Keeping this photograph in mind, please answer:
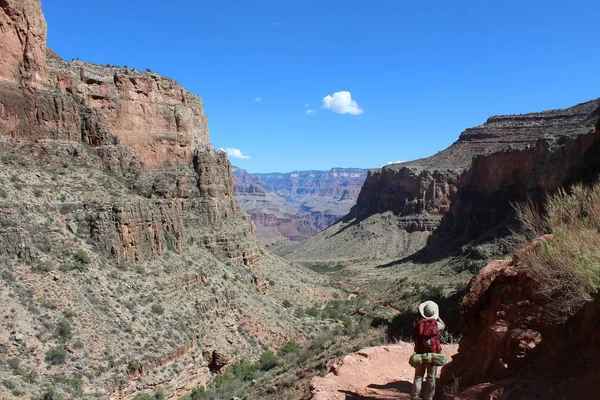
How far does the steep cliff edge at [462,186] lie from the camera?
1971 inches

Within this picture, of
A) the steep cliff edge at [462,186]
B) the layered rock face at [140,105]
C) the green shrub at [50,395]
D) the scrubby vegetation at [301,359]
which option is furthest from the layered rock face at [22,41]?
the steep cliff edge at [462,186]

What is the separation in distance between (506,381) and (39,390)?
1778cm

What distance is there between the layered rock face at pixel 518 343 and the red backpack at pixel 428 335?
0.96m

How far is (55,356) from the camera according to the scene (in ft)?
66.6

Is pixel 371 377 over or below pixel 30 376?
over

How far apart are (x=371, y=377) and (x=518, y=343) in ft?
14.6

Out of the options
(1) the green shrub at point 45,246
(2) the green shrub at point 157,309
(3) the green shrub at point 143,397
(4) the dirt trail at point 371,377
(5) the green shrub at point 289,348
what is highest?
(1) the green shrub at point 45,246

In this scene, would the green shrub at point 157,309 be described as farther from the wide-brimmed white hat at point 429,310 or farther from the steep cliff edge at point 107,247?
the wide-brimmed white hat at point 429,310

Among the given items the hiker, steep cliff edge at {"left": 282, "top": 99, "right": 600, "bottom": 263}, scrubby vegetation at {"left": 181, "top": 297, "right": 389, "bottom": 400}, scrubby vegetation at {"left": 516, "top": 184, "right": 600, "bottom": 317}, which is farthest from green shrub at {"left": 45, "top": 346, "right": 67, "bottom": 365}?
steep cliff edge at {"left": 282, "top": 99, "right": 600, "bottom": 263}

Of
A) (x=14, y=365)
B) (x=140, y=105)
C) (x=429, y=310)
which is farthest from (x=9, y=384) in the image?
(x=140, y=105)

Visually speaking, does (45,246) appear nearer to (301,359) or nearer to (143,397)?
(143,397)

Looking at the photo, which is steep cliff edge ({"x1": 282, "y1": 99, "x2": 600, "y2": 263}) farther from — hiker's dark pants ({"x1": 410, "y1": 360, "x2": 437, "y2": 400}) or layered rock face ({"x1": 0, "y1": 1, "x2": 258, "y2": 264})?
layered rock face ({"x1": 0, "y1": 1, "x2": 258, "y2": 264})

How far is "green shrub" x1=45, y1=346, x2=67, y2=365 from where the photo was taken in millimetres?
20172

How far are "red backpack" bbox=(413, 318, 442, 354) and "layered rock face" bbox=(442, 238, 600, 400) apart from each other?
3.15 feet
